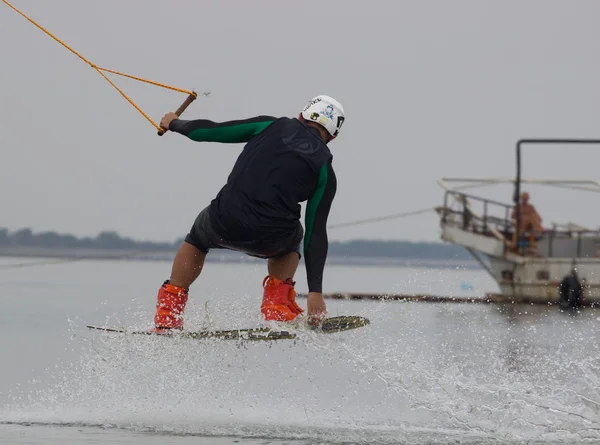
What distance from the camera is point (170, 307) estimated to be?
400 inches

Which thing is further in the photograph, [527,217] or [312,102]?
[527,217]

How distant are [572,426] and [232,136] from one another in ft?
10.9

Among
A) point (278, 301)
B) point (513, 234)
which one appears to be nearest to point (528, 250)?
point (513, 234)

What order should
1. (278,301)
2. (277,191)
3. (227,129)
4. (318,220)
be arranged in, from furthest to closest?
(278,301)
(227,129)
(318,220)
(277,191)

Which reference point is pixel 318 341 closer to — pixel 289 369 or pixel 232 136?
→ pixel 232 136

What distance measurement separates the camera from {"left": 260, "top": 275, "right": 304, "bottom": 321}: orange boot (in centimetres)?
1008

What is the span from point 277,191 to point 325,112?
27.4 inches

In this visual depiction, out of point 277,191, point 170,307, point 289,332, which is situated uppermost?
point 277,191

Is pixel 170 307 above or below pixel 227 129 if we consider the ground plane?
below

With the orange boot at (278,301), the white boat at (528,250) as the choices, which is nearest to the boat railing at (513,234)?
the white boat at (528,250)

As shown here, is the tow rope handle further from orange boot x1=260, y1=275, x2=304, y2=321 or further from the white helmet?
orange boot x1=260, y1=275, x2=304, y2=321

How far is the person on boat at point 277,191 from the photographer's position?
31.5ft

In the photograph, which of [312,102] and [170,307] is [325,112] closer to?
[312,102]

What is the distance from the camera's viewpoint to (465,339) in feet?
70.6
